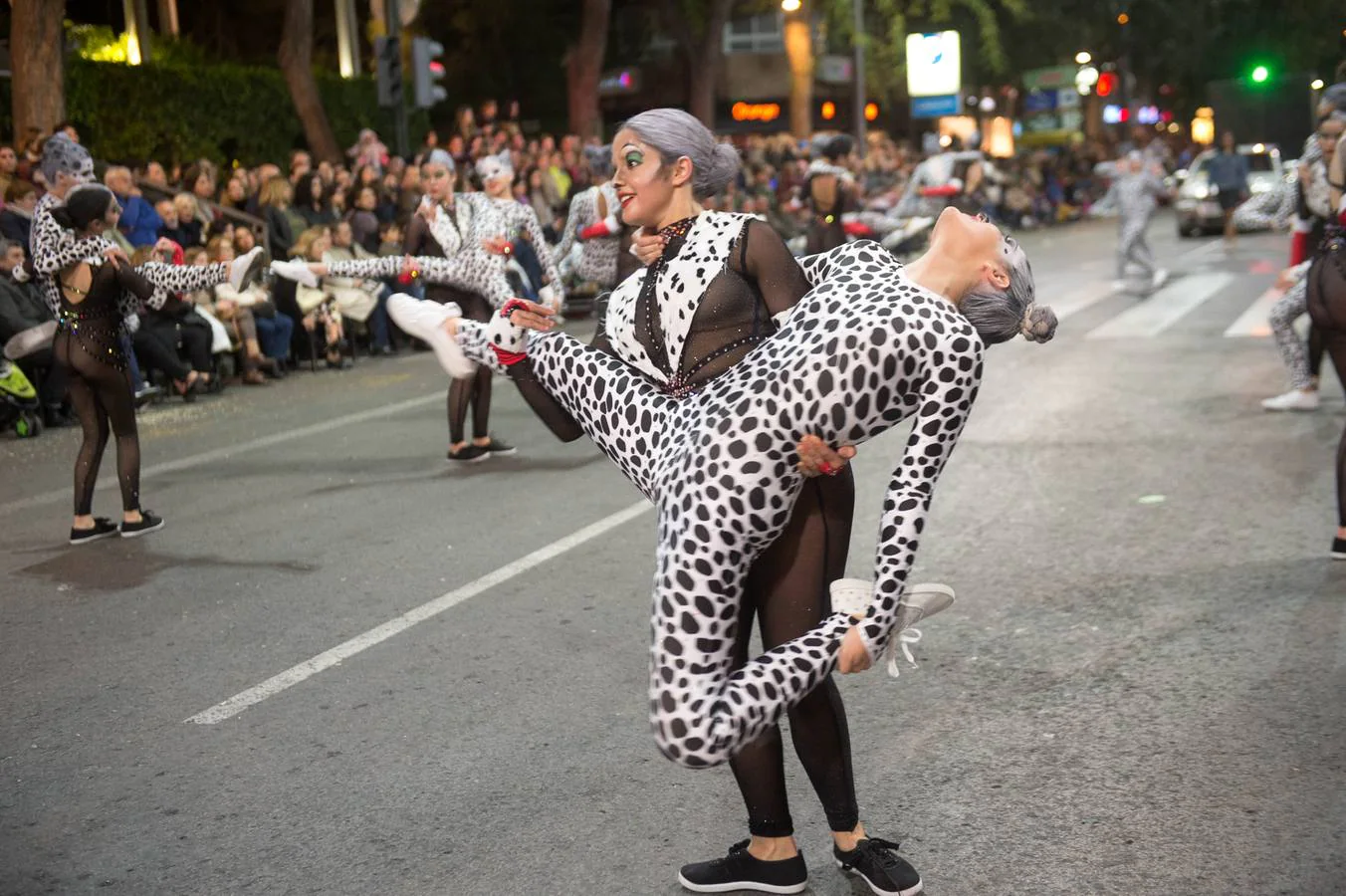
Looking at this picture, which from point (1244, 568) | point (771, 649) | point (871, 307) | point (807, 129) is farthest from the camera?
point (807, 129)

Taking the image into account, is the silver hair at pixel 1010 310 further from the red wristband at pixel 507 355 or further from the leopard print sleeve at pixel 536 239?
the leopard print sleeve at pixel 536 239

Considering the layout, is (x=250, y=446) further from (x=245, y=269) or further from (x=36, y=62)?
(x=36, y=62)

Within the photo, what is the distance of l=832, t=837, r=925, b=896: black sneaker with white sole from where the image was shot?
3932 mm

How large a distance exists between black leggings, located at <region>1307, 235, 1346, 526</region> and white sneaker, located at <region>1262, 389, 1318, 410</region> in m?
3.72

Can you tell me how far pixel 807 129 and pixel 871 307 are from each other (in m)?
39.3

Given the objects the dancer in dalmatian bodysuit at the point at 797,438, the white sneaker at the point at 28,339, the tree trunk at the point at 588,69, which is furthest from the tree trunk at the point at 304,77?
the dancer in dalmatian bodysuit at the point at 797,438

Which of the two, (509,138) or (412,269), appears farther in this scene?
(509,138)

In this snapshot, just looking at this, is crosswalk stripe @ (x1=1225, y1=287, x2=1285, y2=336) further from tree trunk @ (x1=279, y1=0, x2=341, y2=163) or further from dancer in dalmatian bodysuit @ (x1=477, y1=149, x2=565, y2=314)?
tree trunk @ (x1=279, y1=0, x2=341, y2=163)

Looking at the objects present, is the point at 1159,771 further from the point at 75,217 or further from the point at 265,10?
the point at 265,10

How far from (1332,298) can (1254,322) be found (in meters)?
9.62

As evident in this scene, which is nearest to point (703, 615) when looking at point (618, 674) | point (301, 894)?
point (301, 894)

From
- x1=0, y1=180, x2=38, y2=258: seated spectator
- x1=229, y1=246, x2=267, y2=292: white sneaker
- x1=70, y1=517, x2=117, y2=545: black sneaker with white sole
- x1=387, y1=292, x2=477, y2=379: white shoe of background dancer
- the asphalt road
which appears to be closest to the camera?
x1=387, y1=292, x2=477, y2=379: white shoe of background dancer

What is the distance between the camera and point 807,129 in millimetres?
41812

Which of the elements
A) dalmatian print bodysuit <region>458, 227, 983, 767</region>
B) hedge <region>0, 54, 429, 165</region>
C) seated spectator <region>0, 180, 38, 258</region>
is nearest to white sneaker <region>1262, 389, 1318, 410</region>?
dalmatian print bodysuit <region>458, 227, 983, 767</region>
